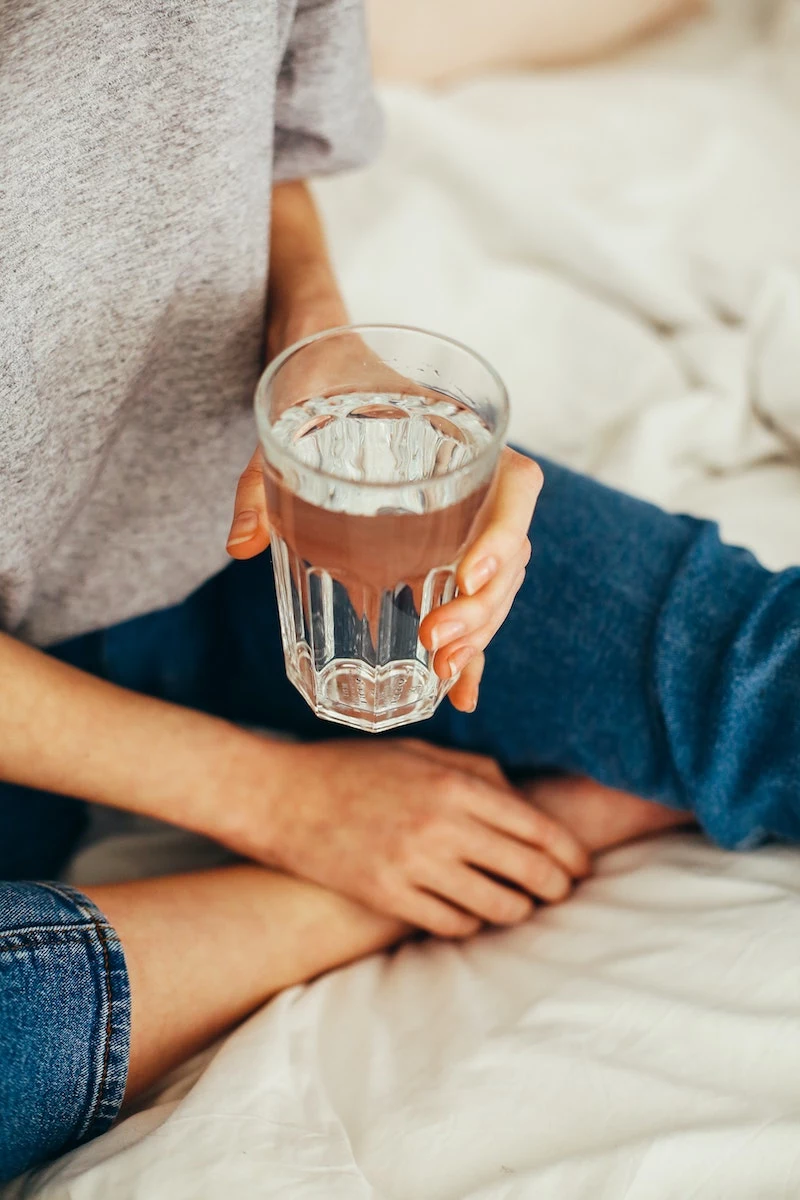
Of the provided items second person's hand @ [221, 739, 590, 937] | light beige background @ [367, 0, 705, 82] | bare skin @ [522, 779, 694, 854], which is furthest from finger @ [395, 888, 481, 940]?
light beige background @ [367, 0, 705, 82]

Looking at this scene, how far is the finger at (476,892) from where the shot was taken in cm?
68

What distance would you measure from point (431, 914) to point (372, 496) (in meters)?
0.37

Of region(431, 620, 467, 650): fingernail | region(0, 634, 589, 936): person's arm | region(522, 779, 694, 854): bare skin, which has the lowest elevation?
region(522, 779, 694, 854): bare skin

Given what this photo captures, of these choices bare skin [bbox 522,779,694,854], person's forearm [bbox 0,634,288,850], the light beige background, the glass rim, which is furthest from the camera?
the light beige background

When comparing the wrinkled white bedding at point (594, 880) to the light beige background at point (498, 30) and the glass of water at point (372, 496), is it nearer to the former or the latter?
the light beige background at point (498, 30)

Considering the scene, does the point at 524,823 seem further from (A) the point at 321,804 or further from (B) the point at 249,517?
(B) the point at 249,517

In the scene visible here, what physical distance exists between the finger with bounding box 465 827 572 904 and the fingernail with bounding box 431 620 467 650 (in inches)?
10.1

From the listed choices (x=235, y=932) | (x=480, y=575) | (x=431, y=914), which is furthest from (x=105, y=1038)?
(x=480, y=575)

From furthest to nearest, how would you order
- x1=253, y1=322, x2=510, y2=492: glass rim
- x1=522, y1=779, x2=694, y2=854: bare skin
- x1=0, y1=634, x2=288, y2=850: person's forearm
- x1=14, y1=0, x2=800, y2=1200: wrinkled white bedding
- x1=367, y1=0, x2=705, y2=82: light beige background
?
x1=367, y1=0, x2=705, y2=82: light beige background
x1=522, y1=779, x2=694, y2=854: bare skin
x1=0, y1=634, x2=288, y2=850: person's forearm
x1=14, y1=0, x2=800, y2=1200: wrinkled white bedding
x1=253, y1=322, x2=510, y2=492: glass rim

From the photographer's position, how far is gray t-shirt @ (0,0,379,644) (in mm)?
552

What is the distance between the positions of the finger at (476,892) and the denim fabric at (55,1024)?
21 centimetres

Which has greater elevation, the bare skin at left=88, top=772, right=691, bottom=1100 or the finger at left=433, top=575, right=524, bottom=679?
the finger at left=433, top=575, right=524, bottom=679

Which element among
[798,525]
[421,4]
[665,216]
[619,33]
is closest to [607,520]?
[798,525]

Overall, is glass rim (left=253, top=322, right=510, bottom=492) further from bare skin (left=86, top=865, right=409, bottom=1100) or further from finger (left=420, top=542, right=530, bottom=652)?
bare skin (left=86, top=865, right=409, bottom=1100)
